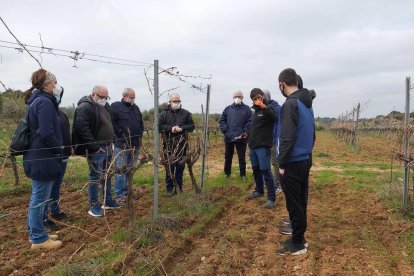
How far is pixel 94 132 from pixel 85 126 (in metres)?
0.26

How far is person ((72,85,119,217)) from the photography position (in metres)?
4.99

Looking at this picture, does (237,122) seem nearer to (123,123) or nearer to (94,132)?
(123,123)

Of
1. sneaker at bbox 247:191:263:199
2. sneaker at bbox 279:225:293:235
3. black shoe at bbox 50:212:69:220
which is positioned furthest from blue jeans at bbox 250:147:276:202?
black shoe at bbox 50:212:69:220

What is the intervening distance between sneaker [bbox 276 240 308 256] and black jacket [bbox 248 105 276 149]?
1.98 metres

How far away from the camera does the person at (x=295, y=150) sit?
3793mm

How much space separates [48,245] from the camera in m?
4.18

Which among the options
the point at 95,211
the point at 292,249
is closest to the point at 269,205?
the point at 292,249

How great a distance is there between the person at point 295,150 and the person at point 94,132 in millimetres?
2405

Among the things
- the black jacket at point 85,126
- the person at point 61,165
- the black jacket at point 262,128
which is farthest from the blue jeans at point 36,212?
the black jacket at point 262,128

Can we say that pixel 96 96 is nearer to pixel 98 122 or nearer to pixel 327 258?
pixel 98 122

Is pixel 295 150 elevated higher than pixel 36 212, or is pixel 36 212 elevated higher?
A: pixel 295 150

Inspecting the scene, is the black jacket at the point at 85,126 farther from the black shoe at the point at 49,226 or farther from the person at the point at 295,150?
the person at the point at 295,150

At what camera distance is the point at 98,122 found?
5219mm

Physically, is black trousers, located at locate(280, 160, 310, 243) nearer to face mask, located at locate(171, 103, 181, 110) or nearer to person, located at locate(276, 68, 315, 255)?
person, located at locate(276, 68, 315, 255)
